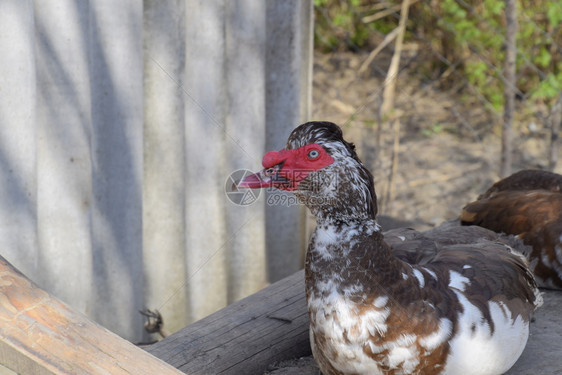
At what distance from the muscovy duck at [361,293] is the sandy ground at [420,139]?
2150 mm

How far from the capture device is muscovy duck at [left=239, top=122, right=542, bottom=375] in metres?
2.14

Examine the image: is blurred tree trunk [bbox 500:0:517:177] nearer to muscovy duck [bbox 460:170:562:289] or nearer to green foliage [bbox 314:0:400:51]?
muscovy duck [bbox 460:170:562:289]

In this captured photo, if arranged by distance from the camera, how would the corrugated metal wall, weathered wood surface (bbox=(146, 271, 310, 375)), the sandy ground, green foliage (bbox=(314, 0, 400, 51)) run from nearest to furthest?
weathered wood surface (bbox=(146, 271, 310, 375)), the corrugated metal wall, the sandy ground, green foliage (bbox=(314, 0, 400, 51))

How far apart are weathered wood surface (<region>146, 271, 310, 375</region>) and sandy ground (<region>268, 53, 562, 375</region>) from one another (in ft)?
5.68

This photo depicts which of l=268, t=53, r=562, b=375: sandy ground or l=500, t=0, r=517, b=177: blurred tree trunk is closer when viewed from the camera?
l=500, t=0, r=517, b=177: blurred tree trunk

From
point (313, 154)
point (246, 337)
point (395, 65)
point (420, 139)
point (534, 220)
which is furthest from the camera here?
point (420, 139)

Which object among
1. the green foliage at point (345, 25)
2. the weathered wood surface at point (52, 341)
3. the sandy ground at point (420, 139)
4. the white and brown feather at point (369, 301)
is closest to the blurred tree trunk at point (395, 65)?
the sandy ground at point (420, 139)

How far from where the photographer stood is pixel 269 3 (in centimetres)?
368

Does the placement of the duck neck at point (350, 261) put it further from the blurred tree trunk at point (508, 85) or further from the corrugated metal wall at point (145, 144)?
the blurred tree trunk at point (508, 85)

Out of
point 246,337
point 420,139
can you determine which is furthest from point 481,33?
point 246,337

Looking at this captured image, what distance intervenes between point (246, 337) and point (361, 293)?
65 cm

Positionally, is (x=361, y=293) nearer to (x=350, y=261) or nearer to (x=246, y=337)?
(x=350, y=261)

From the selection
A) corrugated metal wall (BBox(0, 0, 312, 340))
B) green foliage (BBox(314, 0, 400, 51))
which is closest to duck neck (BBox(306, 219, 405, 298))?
corrugated metal wall (BBox(0, 0, 312, 340))

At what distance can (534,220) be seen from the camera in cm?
319
